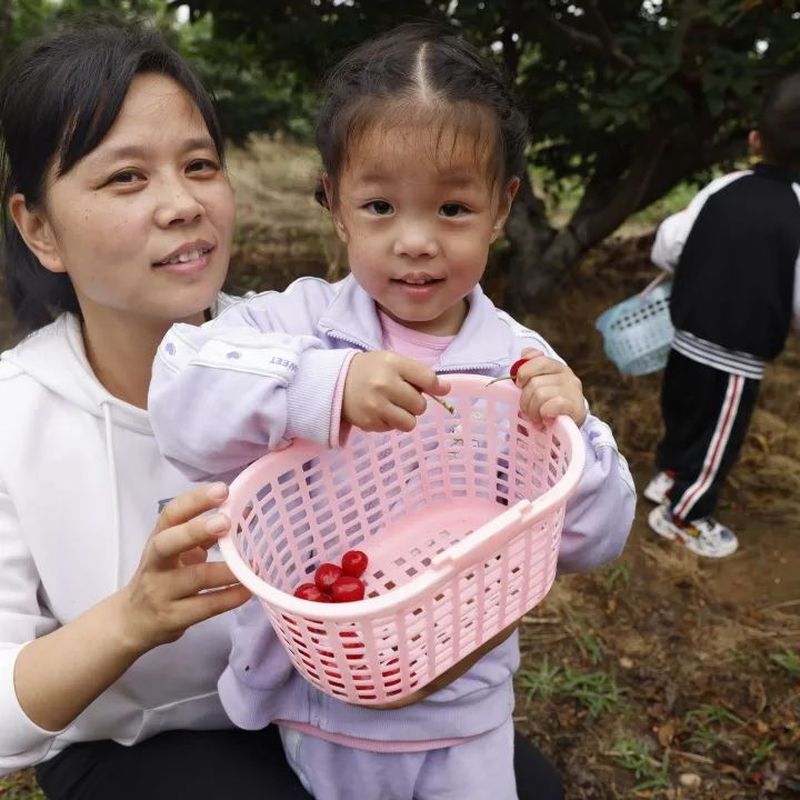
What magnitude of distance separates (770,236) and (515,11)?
137 cm

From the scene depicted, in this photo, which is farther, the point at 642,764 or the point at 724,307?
the point at 724,307

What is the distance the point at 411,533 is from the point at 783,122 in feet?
7.11

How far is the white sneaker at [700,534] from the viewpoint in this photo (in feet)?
10.1

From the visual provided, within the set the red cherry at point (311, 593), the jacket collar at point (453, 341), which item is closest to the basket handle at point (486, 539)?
the red cherry at point (311, 593)

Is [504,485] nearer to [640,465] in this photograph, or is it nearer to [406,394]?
[406,394]

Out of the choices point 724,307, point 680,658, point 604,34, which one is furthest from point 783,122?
point 680,658

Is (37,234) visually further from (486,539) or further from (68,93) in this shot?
(486,539)

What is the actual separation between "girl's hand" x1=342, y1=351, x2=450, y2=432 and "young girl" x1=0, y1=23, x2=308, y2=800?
31 centimetres

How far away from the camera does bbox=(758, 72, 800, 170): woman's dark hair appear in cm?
276

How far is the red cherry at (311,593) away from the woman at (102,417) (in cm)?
17

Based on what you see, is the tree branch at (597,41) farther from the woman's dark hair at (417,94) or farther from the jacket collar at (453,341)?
the jacket collar at (453,341)

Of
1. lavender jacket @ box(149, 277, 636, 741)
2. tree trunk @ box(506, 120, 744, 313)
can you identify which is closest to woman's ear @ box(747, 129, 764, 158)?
tree trunk @ box(506, 120, 744, 313)

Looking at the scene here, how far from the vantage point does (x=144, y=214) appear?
128 centimetres

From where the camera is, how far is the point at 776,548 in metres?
3.09
